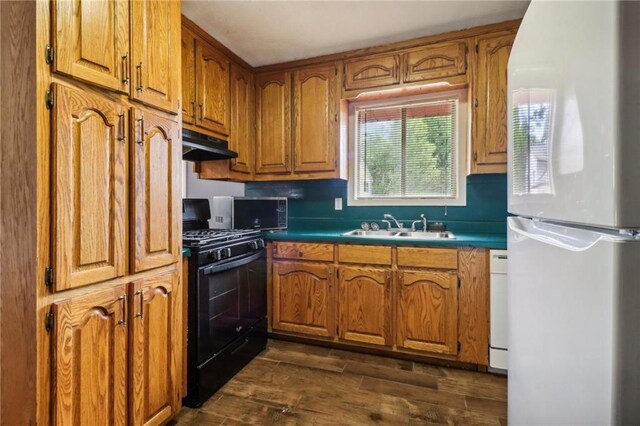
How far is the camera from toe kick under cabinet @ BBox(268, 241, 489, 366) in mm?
2080

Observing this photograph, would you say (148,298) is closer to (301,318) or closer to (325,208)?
(301,318)

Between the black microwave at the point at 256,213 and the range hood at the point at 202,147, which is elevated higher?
the range hood at the point at 202,147

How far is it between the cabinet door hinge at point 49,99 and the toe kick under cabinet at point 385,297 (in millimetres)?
1696

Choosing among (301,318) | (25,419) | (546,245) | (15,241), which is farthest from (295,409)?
(546,245)

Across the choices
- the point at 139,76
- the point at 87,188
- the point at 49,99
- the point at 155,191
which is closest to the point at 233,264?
the point at 155,191

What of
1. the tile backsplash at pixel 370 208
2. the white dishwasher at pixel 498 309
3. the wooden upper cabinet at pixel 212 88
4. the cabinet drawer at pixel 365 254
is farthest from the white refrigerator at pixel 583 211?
the wooden upper cabinet at pixel 212 88

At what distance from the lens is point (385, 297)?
2.25 m

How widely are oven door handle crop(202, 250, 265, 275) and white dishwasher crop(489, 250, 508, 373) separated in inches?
62.8

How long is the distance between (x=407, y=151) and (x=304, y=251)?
4.21 feet

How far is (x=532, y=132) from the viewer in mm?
708

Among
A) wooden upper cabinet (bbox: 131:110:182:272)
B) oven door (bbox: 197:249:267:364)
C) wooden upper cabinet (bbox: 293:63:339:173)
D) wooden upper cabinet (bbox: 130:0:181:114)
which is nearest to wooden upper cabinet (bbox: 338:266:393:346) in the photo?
oven door (bbox: 197:249:267:364)

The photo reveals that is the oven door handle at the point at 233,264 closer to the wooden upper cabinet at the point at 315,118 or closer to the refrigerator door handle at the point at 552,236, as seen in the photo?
the wooden upper cabinet at the point at 315,118

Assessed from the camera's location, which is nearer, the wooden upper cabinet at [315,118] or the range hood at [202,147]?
the range hood at [202,147]

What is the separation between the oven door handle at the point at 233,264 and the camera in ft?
5.95
